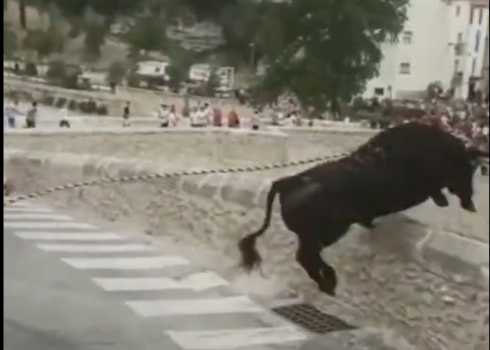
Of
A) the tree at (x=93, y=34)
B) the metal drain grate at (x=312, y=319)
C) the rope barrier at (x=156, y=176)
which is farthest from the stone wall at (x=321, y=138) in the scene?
the tree at (x=93, y=34)

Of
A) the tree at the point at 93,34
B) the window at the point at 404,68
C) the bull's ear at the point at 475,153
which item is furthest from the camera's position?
the tree at the point at 93,34

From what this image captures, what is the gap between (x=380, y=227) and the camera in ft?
3.79

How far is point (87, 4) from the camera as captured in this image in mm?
1372

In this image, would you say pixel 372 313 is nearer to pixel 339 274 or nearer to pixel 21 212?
pixel 339 274

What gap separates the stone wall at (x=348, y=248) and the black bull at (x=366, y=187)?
0.02 m

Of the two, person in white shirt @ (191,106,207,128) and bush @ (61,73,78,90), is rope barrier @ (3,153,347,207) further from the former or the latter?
bush @ (61,73,78,90)

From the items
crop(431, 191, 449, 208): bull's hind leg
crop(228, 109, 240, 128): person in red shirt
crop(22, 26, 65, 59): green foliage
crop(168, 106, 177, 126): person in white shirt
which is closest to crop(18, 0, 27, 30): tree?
crop(22, 26, 65, 59): green foliage

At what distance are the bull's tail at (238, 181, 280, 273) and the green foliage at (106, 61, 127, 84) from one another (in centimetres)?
36

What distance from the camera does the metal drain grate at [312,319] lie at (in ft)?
3.99

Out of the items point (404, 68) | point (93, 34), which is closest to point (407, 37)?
point (404, 68)

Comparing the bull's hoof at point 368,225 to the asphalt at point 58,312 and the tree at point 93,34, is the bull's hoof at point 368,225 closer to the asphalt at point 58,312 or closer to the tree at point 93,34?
the asphalt at point 58,312

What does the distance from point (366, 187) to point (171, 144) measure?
38cm

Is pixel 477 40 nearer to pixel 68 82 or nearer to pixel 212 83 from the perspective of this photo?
pixel 212 83

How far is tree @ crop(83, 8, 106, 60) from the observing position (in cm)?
135
